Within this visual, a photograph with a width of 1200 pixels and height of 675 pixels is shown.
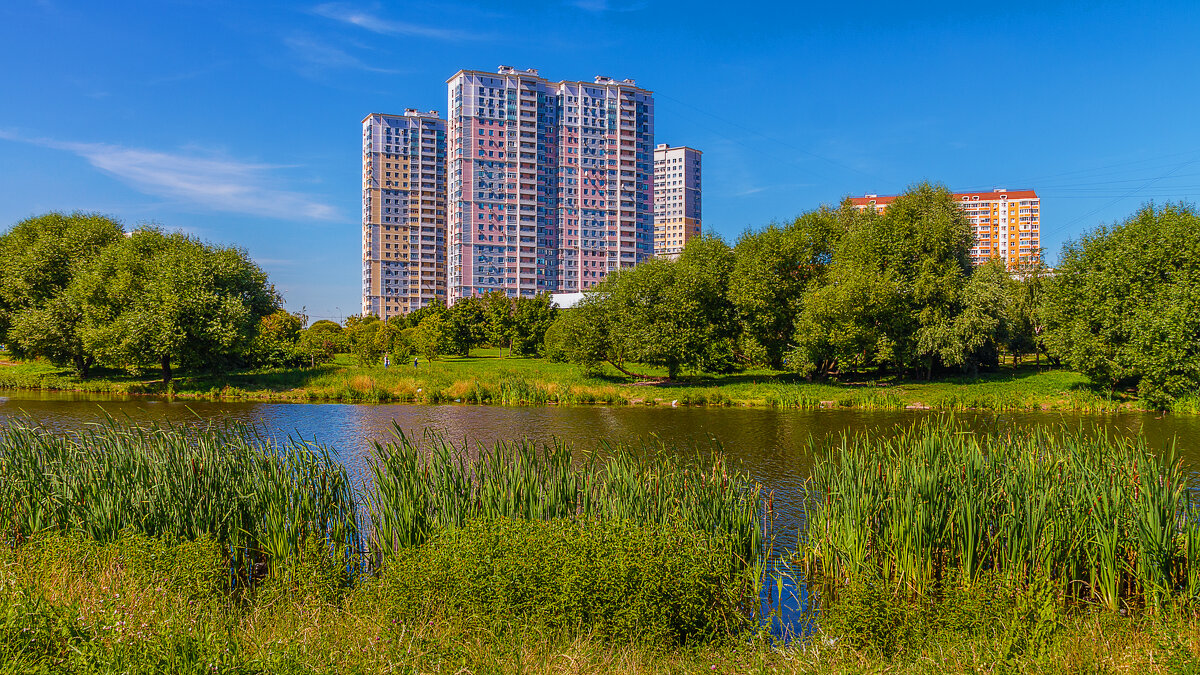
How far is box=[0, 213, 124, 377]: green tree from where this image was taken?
38.9 m

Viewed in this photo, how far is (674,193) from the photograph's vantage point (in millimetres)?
180750

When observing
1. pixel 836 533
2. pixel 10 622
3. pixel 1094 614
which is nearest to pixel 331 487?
pixel 10 622

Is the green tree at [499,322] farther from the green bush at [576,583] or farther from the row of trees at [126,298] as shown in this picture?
the green bush at [576,583]

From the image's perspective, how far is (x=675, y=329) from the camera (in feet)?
128

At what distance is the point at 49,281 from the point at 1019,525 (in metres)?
50.7

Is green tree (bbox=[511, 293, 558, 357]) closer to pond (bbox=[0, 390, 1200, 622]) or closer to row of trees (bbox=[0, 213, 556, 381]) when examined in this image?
row of trees (bbox=[0, 213, 556, 381])

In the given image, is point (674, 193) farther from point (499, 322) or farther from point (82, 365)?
point (82, 365)

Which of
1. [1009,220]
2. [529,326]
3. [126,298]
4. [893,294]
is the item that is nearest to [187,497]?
[893,294]

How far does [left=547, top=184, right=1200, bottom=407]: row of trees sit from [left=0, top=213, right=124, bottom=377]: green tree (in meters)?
27.7

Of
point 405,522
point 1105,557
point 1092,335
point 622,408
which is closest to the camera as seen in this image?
point 1105,557

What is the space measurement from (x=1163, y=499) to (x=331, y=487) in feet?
33.0

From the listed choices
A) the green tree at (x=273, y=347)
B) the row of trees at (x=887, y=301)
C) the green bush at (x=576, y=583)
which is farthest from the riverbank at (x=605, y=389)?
the green bush at (x=576, y=583)

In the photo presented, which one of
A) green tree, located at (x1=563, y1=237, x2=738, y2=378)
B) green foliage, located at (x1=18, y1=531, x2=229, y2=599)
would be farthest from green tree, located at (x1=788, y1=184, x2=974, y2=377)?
green foliage, located at (x1=18, y1=531, x2=229, y2=599)

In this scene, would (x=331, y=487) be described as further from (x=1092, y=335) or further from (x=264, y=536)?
(x=1092, y=335)
